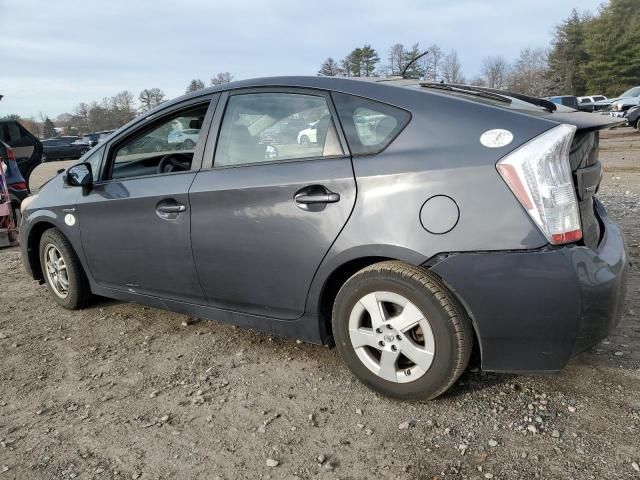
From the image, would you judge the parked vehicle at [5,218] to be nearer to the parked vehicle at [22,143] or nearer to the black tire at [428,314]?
the parked vehicle at [22,143]

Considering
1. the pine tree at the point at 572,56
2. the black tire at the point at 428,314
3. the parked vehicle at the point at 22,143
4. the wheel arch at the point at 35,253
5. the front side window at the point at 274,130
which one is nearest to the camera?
the black tire at the point at 428,314

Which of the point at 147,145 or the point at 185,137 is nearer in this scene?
the point at 185,137

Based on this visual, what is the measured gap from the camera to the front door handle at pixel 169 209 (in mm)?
3195

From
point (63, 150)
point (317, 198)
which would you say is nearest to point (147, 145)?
point (317, 198)

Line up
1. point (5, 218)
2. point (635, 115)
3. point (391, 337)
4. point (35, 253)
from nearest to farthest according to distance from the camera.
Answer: point (391, 337)
point (35, 253)
point (5, 218)
point (635, 115)

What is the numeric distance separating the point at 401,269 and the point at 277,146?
1.01m

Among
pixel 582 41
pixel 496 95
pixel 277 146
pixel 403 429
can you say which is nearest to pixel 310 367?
pixel 403 429

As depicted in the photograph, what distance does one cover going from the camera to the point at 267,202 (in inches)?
111

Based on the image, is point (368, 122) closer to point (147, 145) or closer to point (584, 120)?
point (584, 120)

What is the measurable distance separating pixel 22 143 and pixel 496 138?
931 centimetres

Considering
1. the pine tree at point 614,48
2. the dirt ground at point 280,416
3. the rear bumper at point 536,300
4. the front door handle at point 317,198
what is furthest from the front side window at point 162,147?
the pine tree at point 614,48

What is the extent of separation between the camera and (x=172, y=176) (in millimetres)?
3305

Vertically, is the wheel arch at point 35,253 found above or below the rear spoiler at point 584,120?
below

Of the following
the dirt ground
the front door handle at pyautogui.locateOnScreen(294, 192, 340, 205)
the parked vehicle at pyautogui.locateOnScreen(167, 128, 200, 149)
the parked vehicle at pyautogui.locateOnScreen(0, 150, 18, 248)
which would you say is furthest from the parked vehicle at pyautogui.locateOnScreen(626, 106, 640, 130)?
the front door handle at pyautogui.locateOnScreen(294, 192, 340, 205)
